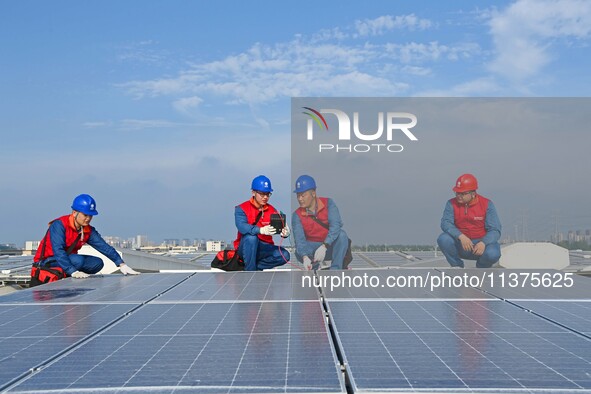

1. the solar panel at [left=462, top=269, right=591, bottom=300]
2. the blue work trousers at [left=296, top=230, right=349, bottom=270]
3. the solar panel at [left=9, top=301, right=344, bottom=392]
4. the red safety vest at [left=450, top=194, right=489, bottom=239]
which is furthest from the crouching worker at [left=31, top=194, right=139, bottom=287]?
the red safety vest at [left=450, top=194, right=489, bottom=239]

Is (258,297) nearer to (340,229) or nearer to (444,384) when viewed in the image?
(444,384)

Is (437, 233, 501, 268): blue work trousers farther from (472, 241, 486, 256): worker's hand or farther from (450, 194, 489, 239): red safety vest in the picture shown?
(450, 194, 489, 239): red safety vest

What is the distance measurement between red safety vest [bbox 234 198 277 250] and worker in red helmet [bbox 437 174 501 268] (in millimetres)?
2764

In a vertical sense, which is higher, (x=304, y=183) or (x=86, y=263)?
(x=304, y=183)

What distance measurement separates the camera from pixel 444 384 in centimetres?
268

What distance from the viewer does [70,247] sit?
29.0 ft

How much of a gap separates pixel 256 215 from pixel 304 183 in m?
0.95

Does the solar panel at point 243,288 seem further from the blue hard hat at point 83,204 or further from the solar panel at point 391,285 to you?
the blue hard hat at point 83,204

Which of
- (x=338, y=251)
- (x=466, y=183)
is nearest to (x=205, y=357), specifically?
(x=338, y=251)

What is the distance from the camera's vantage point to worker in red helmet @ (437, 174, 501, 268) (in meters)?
9.48

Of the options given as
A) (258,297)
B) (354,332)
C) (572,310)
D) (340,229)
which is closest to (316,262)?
(340,229)

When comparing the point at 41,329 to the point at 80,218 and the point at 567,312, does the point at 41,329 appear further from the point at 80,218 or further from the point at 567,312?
the point at 80,218

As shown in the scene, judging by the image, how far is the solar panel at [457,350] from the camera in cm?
273

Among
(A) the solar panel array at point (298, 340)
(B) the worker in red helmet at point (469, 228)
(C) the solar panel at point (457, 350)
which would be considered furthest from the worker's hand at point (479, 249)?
(C) the solar panel at point (457, 350)
